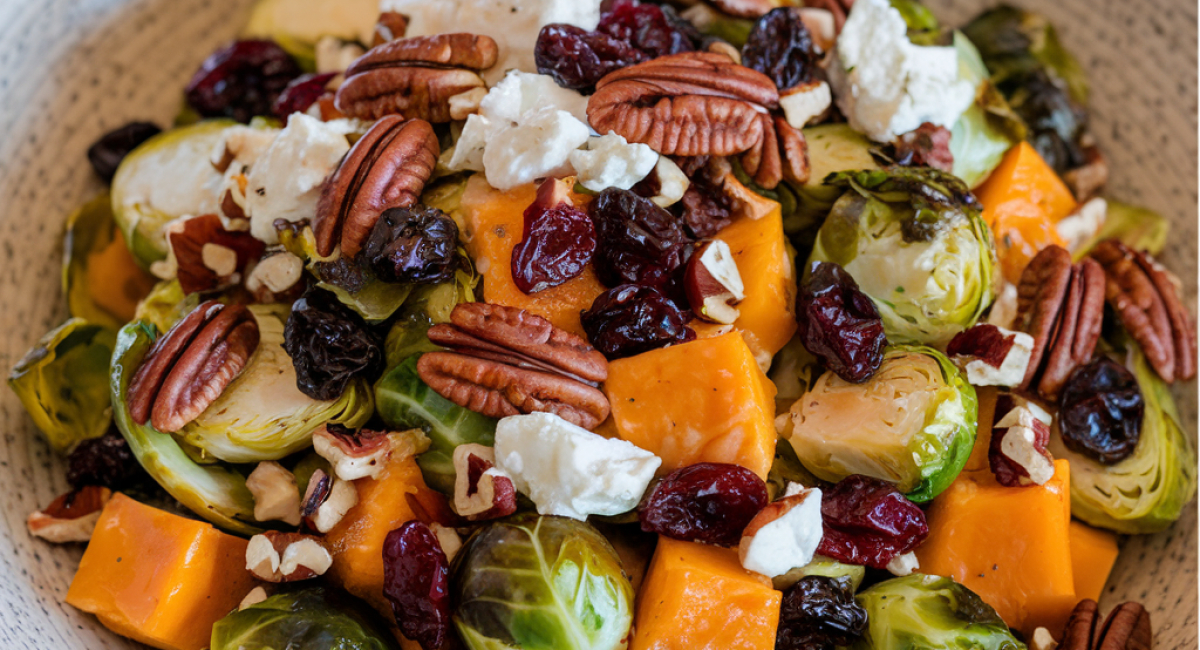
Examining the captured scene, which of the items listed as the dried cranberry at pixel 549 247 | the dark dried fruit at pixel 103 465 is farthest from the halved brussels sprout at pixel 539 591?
the dark dried fruit at pixel 103 465

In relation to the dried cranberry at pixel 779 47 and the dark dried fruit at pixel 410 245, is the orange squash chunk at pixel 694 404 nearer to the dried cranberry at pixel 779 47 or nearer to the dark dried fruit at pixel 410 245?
the dark dried fruit at pixel 410 245

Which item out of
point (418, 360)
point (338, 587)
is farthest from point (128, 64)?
point (338, 587)

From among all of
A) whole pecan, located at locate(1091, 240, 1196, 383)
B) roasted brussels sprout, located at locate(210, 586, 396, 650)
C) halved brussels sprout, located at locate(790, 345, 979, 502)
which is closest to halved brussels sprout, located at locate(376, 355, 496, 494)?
roasted brussels sprout, located at locate(210, 586, 396, 650)

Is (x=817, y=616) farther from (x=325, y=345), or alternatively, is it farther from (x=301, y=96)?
(x=301, y=96)

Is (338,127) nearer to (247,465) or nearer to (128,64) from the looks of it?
(247,465)

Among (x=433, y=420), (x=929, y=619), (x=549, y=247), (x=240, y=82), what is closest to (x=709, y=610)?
(x=929, y=619)

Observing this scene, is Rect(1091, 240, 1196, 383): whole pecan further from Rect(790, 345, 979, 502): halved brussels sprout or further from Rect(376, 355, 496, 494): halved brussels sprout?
Rect(376, 355, 496, 494): halved brussels sprout

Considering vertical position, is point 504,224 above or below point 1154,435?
above
